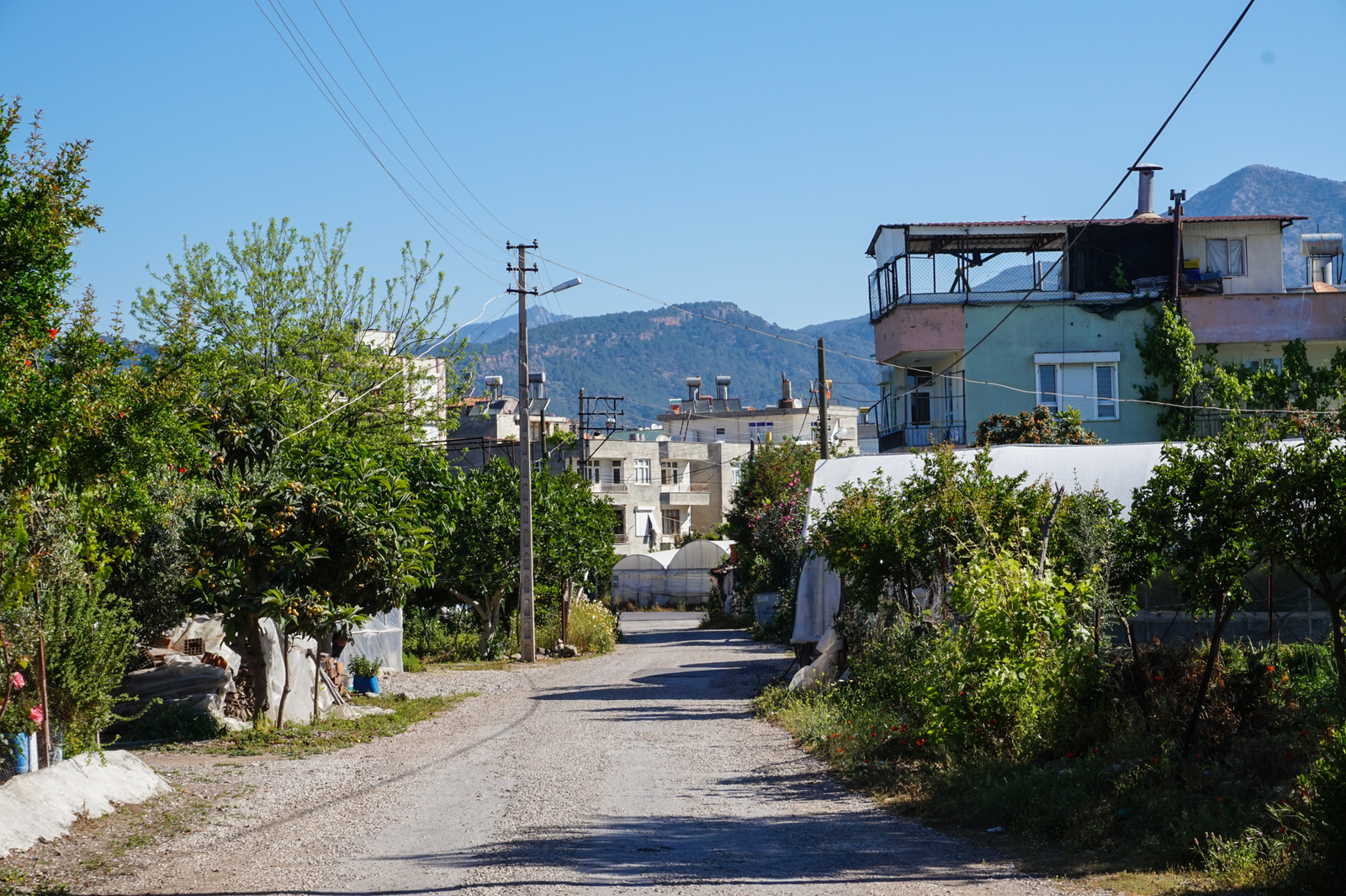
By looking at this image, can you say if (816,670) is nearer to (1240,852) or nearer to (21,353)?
(1240,852)

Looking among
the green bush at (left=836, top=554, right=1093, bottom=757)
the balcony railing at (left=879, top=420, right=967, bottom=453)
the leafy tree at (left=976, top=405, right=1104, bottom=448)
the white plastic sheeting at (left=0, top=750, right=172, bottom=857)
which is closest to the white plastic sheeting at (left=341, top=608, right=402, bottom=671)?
the white plastic sheeting at (left=0, top=750, right=172, bottom=857)

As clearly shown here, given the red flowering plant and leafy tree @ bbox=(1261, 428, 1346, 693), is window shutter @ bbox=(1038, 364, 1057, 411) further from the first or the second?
leafy tree @ bbox=(1261, 428, 1346, 693)

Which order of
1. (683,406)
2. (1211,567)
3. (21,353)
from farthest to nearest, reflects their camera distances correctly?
1. (683,406)
2. (1211,567)
3. (21,353)

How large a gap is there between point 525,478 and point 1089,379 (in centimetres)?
1572

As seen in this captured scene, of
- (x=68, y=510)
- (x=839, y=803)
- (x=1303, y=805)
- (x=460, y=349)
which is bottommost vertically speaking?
(x=839, y=803)

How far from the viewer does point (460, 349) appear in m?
33.8

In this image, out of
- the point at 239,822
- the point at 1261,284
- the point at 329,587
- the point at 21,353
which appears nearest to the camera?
the point at 21,353

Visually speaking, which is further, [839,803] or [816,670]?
[816,670]

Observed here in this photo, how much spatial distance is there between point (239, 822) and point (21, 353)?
461cm

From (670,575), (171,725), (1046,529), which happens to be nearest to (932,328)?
(1046,529)

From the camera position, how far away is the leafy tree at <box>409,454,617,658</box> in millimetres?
29297

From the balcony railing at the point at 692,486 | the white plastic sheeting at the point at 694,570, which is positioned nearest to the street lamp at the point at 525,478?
the white plastic sheeting at the point at 694,570

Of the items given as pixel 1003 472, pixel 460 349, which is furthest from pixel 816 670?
pixel 460 349

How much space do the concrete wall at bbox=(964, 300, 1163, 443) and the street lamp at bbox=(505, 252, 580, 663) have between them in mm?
11639
